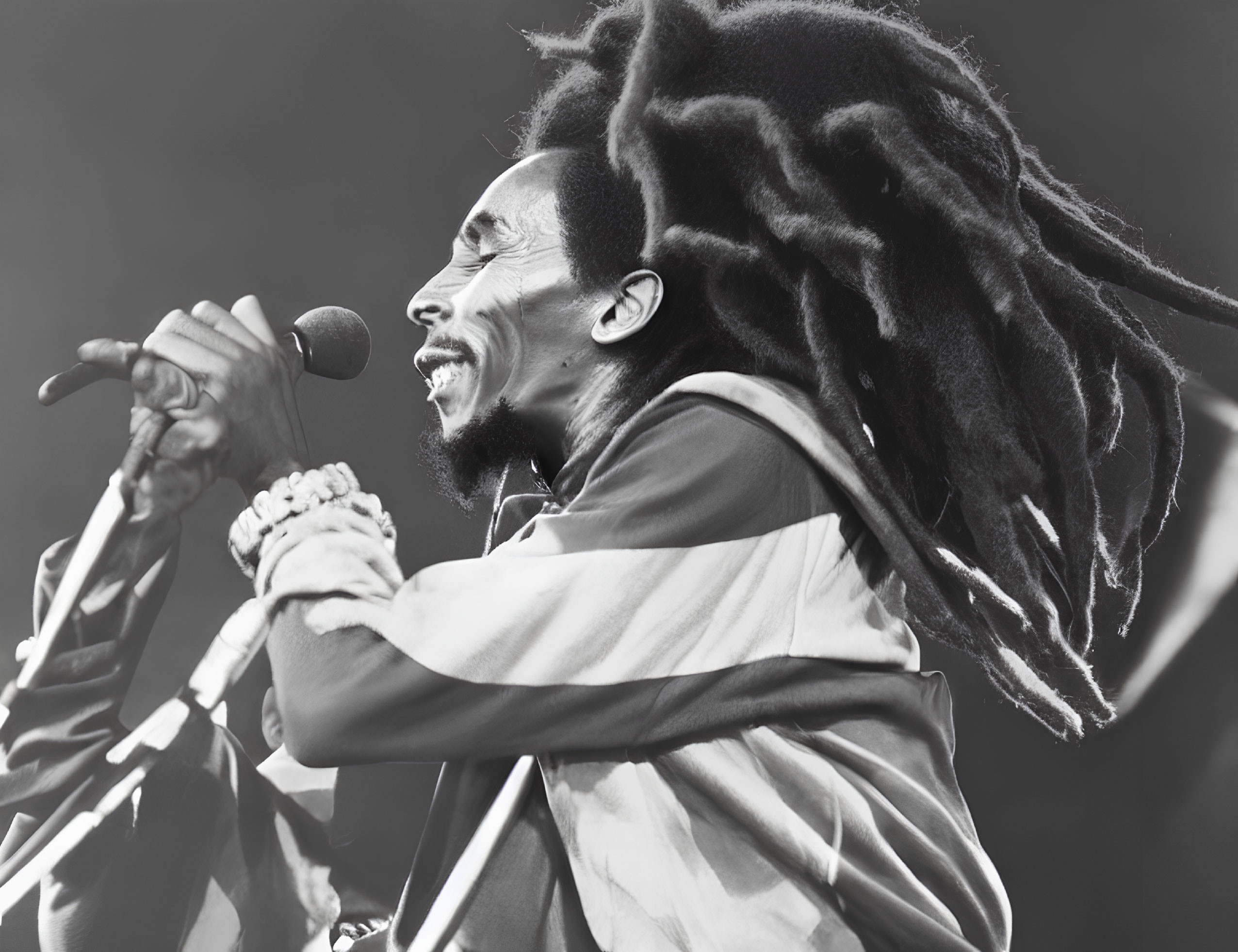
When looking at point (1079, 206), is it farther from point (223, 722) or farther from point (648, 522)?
point (223, 722)

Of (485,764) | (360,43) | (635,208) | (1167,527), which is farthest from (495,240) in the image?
(1167,527)

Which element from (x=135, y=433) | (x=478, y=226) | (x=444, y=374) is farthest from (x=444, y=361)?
(x=135, y=433)

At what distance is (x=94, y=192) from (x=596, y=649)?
2.34ft

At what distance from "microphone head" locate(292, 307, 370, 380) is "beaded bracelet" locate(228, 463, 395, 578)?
8.8 inches

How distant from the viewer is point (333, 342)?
1.16 m

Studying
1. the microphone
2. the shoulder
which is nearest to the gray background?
the microphone

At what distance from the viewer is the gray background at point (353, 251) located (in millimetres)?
1175

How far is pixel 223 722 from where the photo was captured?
109cm

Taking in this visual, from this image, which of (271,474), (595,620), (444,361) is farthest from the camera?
(444,361)

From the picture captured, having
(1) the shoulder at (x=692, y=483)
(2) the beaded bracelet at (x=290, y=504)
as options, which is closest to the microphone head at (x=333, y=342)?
(2) the beaded bracelet at (x=290, y=504)

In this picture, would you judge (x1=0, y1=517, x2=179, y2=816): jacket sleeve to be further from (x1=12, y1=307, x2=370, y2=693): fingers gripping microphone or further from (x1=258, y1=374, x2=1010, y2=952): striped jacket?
(x1=258, y1=374, x2=1010, y2=952): striped jacket

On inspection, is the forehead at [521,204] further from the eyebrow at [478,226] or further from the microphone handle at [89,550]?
the microphone handle at [89,550]

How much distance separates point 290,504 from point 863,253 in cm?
49

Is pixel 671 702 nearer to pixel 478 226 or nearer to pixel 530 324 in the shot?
pixel 530 324
